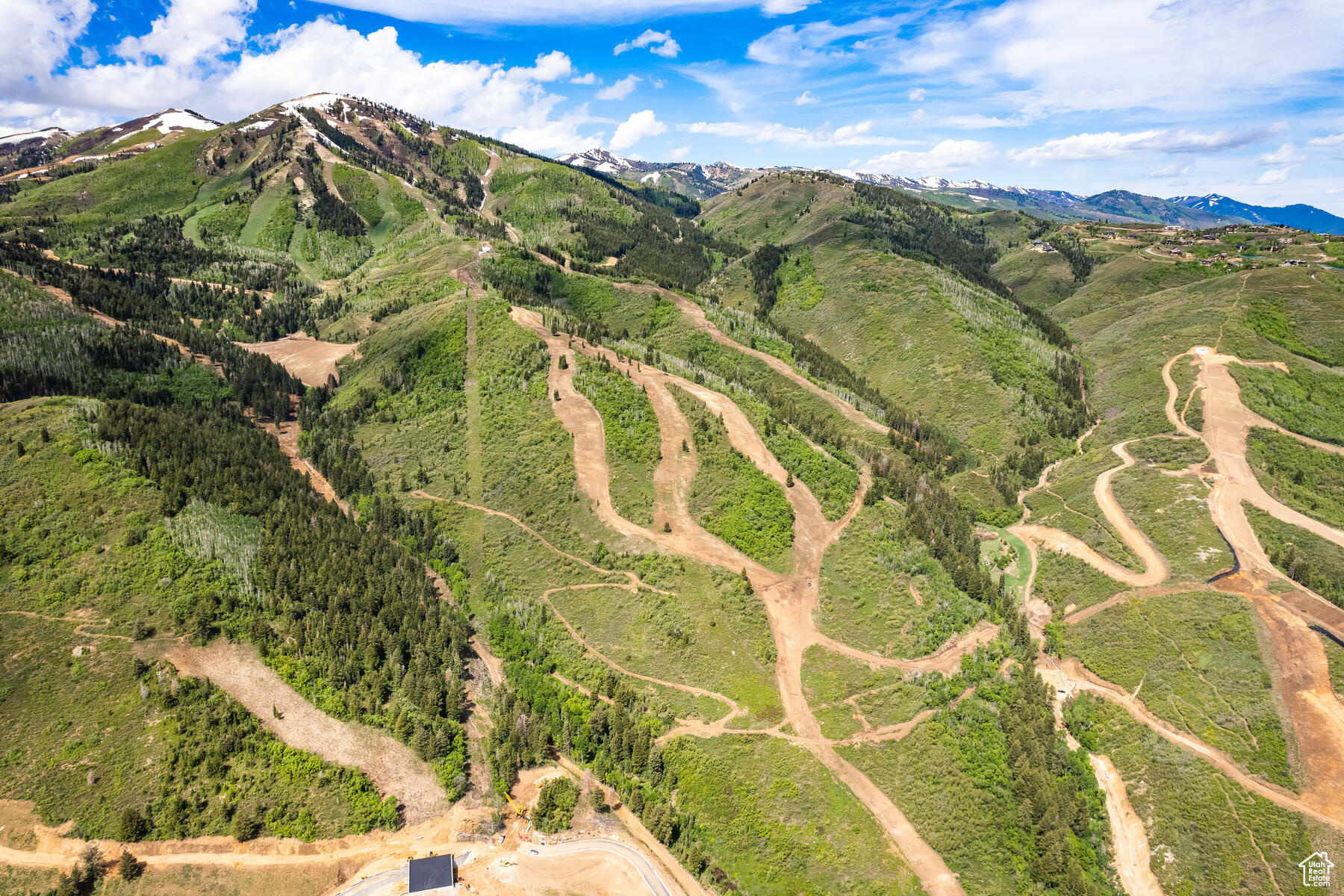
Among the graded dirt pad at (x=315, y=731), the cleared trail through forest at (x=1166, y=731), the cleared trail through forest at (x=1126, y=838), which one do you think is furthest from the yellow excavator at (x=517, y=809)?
the cleared trail through forest at (x=1166, y=731)

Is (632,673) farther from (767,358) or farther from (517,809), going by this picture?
(767,358)

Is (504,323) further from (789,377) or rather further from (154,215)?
(154,215)

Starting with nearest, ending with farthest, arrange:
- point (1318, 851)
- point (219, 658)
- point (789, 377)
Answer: point (1318, 851)
point (219, 658)
point (789, 377)

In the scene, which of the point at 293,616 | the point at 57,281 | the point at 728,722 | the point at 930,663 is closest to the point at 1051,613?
the point at 930,663

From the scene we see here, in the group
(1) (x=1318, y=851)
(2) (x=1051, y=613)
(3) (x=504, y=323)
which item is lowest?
(1) (x=1318, y=851)

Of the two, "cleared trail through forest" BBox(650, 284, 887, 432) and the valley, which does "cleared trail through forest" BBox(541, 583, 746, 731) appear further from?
"cleared trail through forest" BBox(650, 284, 887, 432)

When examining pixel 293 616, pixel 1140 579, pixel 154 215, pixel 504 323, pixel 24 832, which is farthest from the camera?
pixel 154 215

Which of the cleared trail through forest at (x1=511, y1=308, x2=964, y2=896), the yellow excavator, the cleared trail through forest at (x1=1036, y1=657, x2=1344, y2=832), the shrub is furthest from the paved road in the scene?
the cleared trail through forest at (x1=1036, y1=657, x2=1344, y2=832)
